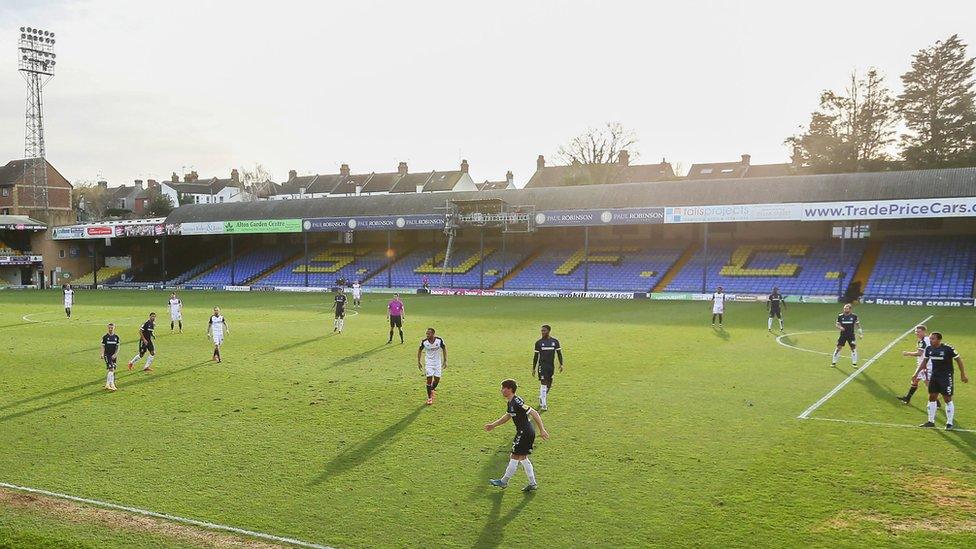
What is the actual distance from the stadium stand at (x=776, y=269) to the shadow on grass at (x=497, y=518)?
3722 centimetres

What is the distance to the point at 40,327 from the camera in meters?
29.5

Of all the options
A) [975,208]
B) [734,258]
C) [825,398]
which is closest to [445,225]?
[734,258]

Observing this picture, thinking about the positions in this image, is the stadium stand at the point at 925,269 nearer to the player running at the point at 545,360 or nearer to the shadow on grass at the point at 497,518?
the player running at the point at 545,360

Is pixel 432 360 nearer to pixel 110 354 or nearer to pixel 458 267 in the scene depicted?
pixel 110 354

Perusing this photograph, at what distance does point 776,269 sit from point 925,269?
8.69 meters

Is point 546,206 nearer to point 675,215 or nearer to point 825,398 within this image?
point 675,215

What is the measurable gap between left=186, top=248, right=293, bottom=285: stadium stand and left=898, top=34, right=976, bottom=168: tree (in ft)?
216

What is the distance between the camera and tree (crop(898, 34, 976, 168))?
63.3 meters

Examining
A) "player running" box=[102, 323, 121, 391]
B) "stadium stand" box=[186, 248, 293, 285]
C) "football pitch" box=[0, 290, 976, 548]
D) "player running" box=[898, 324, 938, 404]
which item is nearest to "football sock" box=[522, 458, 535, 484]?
"football pitch" box=[0, 290, 976, 548]

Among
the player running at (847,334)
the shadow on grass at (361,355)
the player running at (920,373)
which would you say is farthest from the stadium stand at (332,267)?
the player running at (920,373)

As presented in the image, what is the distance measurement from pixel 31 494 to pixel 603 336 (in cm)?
1931

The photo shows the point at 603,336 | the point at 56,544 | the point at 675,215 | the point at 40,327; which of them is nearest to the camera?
the point at 56,544

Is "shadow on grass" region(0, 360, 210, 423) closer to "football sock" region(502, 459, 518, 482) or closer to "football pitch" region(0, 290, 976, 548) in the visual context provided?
"football pitch" region(0, 290, 976, 548)

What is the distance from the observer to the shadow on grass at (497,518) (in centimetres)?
796
